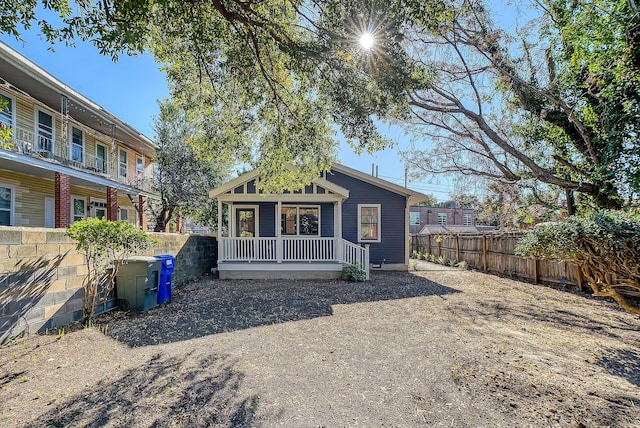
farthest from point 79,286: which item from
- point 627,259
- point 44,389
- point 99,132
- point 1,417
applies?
point 99,132

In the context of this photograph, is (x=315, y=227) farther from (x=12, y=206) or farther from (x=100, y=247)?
(x=12, y=206)

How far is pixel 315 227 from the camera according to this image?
12.9 meters

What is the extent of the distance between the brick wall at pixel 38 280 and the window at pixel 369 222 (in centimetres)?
973

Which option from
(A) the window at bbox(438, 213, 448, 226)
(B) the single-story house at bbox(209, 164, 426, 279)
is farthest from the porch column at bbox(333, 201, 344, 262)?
(A) the window at bbox(438, 213, 448, 226)

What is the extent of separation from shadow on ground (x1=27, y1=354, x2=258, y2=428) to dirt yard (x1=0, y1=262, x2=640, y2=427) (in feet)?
0.05

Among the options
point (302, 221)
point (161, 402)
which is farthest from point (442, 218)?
point (161, 402)

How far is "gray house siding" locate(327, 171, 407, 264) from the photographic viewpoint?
522 inches

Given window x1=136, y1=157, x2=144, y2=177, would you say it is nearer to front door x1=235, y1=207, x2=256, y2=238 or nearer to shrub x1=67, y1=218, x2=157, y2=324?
front door x1=235, y1=207, x2=256, y2=238

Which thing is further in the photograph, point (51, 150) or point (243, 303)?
point (51, 150)

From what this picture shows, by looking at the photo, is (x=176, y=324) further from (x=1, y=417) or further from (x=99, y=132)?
(x=99, y=132)

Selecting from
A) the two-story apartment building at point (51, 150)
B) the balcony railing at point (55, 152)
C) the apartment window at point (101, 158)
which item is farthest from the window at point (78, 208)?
the apartment window at point (101, 158)

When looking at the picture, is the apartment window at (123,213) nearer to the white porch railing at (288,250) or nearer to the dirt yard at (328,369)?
the white porch railing at (288,250)

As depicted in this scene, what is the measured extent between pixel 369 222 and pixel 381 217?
0.56 metres

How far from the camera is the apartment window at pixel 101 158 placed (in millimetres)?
14219
